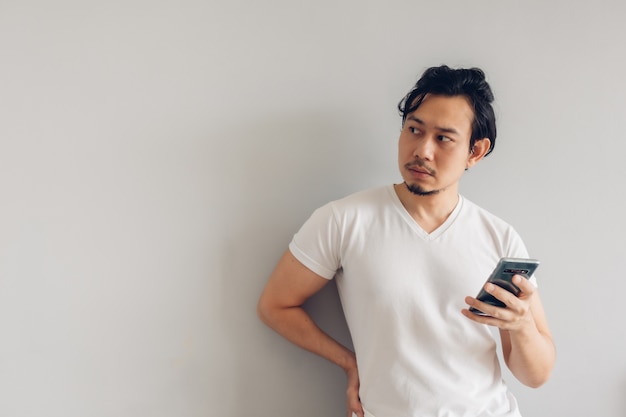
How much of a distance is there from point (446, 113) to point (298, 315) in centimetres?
54

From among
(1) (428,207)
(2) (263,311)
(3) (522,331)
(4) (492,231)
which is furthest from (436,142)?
(2) (263,311)

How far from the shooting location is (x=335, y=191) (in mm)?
1196

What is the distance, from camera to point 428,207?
1101 millimetres

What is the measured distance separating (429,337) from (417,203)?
0.29 m

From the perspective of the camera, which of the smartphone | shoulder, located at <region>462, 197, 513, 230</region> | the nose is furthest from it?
shoulder, located at <region>462, 197, 513, 230</region>

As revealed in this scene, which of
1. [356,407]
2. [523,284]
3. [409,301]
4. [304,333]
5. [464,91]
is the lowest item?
[356,407]

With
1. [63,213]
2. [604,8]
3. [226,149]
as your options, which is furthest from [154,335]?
[604,8]

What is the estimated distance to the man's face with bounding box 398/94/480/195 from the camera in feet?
3.38

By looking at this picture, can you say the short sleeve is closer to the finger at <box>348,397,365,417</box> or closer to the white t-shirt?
the white t-shirt

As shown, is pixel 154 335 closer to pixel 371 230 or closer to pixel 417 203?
pixel 371 230

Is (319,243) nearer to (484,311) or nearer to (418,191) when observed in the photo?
(418,191)

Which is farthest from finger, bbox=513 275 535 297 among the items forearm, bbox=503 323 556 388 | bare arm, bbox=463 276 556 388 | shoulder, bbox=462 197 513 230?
shoulder, bbox=462 197 513 230

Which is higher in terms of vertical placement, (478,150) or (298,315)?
(478,150)

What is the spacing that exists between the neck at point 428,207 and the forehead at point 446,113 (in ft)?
0.48
